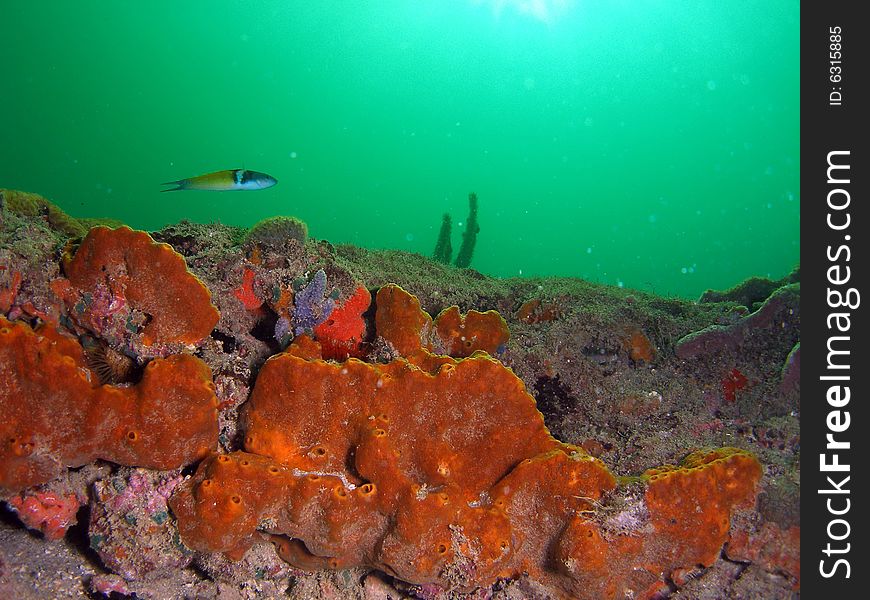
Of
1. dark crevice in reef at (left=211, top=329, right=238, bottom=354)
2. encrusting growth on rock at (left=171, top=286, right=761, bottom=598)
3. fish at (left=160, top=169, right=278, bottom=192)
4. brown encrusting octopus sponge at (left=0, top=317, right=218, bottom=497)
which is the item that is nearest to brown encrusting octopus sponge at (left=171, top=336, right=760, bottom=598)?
encrusting growth on rock at (left=171, top=286, right=761, bottom=598)

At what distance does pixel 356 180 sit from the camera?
140625mm

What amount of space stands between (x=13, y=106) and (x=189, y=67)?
38.2 meters

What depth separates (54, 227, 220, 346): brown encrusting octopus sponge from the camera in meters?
2.74

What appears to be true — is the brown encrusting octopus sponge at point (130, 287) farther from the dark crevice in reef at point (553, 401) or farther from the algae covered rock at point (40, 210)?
the dark crevice in reef at point (553, 401)

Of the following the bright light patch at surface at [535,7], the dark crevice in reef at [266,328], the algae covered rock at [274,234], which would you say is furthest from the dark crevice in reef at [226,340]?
the bright light patch at surface at [535,7]

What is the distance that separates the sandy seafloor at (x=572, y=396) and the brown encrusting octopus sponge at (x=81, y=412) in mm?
315

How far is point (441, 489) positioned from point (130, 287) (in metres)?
2.38

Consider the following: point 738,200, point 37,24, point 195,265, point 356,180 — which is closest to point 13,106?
point 37,24

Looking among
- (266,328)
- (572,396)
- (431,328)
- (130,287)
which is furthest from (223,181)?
(572,396)
